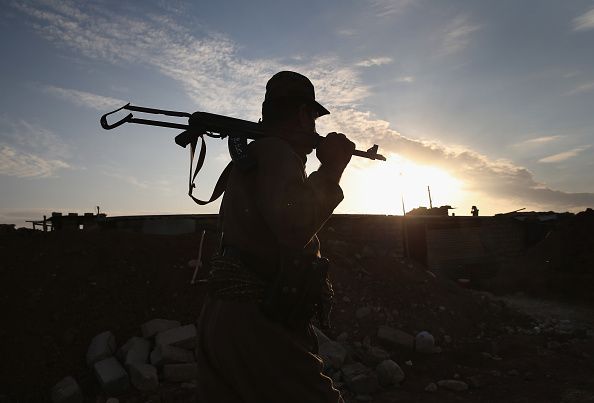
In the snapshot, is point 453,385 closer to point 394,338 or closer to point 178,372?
point 394,338

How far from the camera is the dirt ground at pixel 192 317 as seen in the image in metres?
5.68

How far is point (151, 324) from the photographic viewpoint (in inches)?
255

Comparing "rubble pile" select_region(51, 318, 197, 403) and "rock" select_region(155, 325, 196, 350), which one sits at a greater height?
"rock" select_region(155, 325, 196, 350)

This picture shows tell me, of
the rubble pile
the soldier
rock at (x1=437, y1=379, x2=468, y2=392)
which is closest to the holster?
the soldier

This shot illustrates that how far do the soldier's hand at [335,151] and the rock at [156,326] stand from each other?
550 cm

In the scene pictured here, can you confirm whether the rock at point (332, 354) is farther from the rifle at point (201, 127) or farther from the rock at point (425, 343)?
the rifle at point (201, 127)

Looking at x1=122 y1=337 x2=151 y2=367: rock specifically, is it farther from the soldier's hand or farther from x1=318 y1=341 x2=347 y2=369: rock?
the soldier's hand

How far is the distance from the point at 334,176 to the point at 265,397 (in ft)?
3.19

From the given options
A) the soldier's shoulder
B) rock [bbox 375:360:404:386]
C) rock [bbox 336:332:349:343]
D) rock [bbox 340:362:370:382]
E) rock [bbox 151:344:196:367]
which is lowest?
rock [bbox 375:360:404:386]

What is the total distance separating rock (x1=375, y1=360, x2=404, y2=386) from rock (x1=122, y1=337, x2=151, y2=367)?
11.4 ft

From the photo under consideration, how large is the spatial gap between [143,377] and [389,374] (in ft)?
11.5

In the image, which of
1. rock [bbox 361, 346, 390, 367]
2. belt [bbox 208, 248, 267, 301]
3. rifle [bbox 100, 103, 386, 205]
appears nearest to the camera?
belt [bbox 208, 248, 267, 301]

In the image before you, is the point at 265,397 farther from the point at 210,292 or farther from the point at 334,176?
the point at 334,176

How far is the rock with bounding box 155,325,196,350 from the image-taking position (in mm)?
5953
